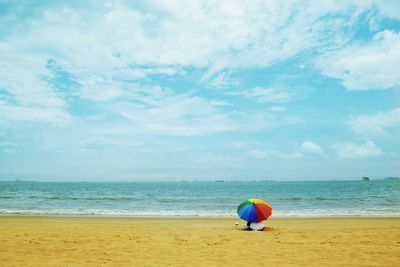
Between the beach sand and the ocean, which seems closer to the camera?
the beach sand

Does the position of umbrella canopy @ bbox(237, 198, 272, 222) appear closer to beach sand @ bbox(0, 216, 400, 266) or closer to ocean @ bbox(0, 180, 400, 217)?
beach sand @ bbox(0, 216, 400, 266)

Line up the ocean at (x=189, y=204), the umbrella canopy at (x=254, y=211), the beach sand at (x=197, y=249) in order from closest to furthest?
the beach sand at (x=197, y=249), the umbrella canopy at (x=254, y=211), the ocean at (x=189, y=204)

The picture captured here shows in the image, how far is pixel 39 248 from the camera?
32.9ft

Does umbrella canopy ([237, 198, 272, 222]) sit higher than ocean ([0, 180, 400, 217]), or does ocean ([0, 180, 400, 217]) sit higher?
umbrella canopy ([237, 198, 272, 222])

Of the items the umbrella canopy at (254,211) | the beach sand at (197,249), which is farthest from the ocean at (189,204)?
the beach sand at (197,249)

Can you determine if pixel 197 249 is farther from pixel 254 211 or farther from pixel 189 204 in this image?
pixel 189 204

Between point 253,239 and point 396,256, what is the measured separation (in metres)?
4.57

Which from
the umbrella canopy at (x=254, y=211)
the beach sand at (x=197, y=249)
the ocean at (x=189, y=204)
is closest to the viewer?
the beach sand at (x=197, y=249)

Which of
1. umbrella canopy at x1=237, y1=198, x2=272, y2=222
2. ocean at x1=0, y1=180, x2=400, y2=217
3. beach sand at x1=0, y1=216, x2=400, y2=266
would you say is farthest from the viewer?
ocean at x1=0, y1=180, x2=400, y2=217

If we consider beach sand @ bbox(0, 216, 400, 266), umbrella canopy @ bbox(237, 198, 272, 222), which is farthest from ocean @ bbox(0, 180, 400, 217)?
beach sand @ bbox(0, 216, 400, 266)

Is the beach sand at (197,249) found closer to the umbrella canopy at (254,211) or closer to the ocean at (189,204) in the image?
the umbrella canopy at (254,211)

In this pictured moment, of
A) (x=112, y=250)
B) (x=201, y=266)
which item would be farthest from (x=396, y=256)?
(x=112, y=250)

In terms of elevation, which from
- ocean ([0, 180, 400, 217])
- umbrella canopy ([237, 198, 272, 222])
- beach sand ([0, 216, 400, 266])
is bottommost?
ocean ([0, 180, 400, 217])

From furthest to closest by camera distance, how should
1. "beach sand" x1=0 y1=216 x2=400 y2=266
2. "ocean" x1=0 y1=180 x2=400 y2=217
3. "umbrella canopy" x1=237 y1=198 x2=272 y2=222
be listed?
"ocean" x1=0 y1=180 x2=400 y2=217
"umbrella canopy" x1=237 y1=198 x2=272 y2=222
"beach sand" x1=0 y1=216 x2=400 y2=266
